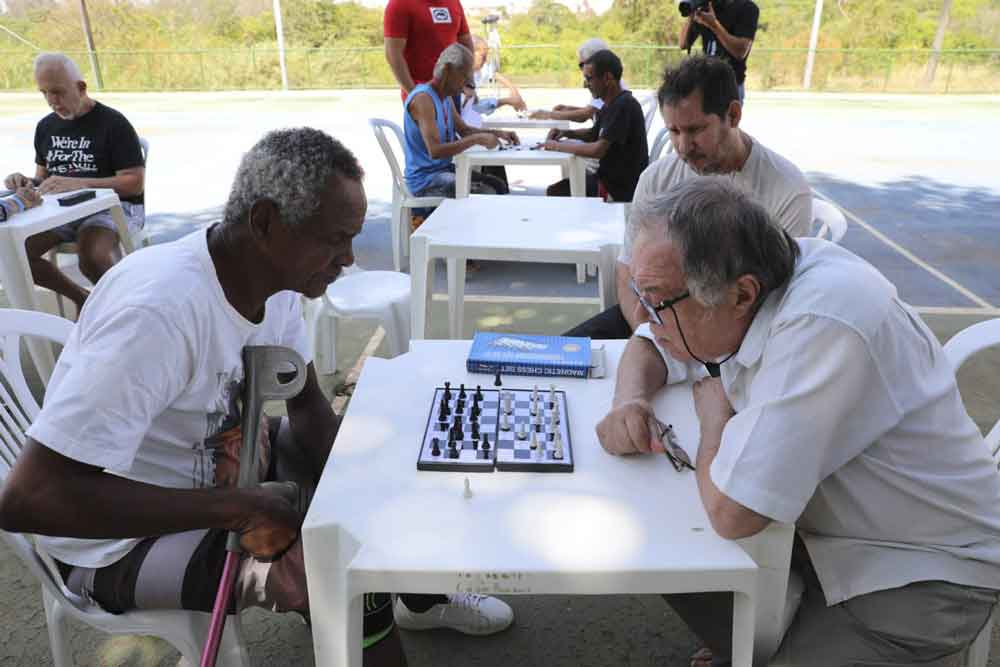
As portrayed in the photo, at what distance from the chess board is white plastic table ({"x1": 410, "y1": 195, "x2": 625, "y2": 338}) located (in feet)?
3.59

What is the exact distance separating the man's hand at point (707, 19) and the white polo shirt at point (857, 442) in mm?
4241

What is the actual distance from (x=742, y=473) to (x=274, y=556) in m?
0.88

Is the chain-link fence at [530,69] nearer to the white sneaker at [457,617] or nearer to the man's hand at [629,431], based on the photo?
the white sneaker at [457,617]

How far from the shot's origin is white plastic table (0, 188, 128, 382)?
2.84 metres

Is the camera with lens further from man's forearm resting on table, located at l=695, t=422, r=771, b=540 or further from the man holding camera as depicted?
man's forearm resting on table, located at l=695, t=422, r=771, b=540

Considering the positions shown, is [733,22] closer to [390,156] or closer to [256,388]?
[390,156]

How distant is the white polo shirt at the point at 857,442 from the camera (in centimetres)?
110

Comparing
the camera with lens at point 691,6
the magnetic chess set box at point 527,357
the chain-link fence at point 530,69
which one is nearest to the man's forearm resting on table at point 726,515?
the magnetic chess set box at point 527,357

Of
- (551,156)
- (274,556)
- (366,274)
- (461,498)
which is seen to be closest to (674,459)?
(461,498)

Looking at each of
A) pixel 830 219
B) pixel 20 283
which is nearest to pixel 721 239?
pixel 830 219

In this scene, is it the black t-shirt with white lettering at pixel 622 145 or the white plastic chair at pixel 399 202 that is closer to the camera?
the black t-shirt with white lettering at pixel 622 145

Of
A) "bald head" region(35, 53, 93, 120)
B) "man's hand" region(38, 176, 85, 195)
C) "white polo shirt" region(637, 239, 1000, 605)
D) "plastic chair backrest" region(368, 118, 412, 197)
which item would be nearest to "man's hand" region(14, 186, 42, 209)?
"man's hand" region(38, 176, 85, 195)

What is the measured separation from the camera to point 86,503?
1.15 meters

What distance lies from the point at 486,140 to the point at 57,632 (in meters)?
3.64
